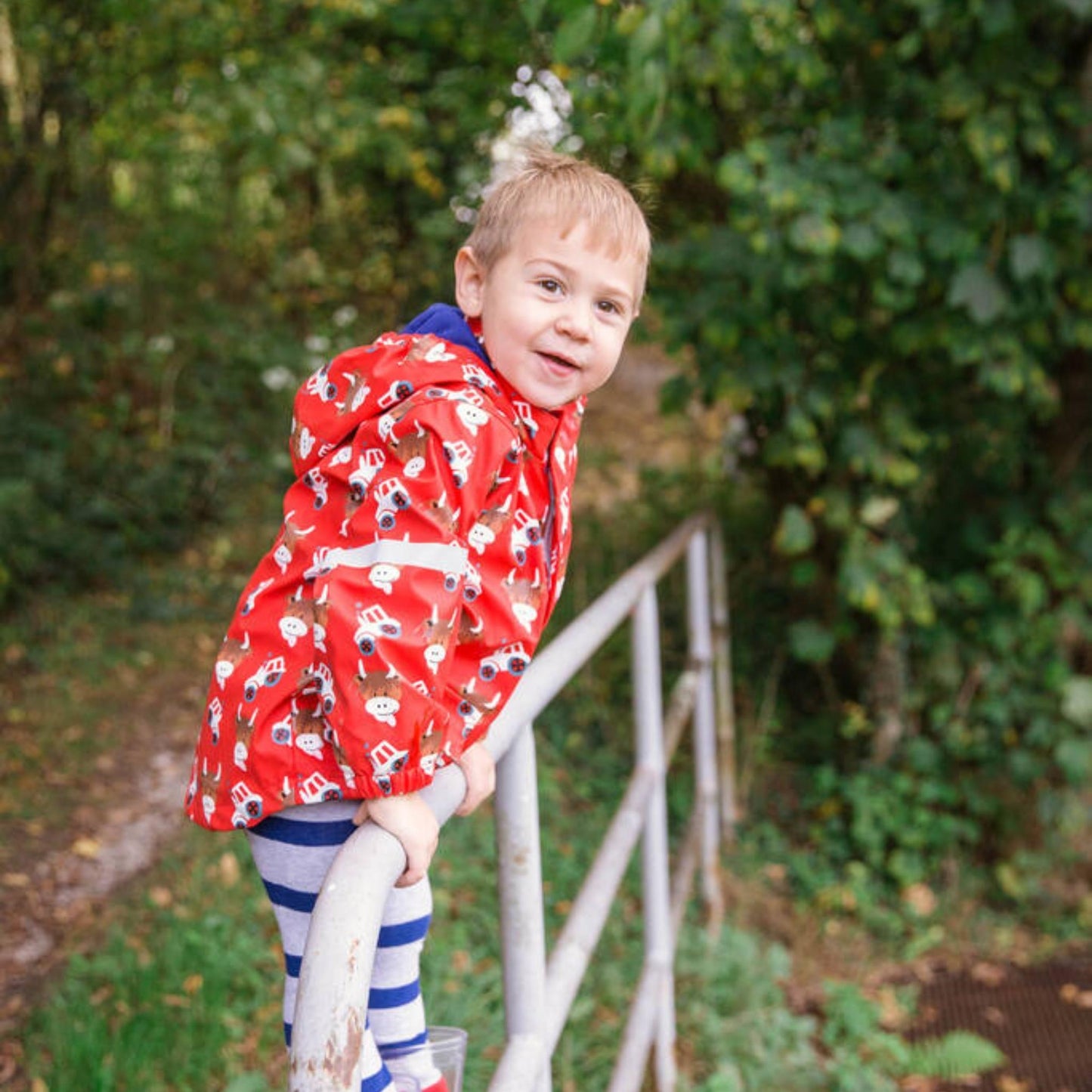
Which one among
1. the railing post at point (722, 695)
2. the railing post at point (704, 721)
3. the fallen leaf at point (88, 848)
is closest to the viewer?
the fallen leaf at point (88, 848)

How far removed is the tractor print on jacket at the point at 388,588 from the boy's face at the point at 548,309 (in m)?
0.03

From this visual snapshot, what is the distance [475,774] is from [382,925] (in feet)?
0.71

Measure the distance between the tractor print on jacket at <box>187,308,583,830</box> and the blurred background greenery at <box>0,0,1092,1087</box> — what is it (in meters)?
0.81

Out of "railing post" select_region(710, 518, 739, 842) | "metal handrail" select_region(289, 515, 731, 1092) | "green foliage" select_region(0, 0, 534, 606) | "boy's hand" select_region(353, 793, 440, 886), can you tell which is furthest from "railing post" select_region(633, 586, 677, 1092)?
"green foliage" select_region(0, 0, 534, 606)

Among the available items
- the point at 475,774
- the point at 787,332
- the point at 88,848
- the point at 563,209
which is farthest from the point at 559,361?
the point at 88,848

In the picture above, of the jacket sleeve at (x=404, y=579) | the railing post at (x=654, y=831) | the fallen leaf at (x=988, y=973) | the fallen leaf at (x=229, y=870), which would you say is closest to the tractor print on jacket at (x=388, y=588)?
the jacket sleeve at (x=404, y=579)

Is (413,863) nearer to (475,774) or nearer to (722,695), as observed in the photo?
(475,774)

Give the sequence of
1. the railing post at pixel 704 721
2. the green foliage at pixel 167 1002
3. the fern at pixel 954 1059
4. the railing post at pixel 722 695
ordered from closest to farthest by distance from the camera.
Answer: the green foliage at pixel 167 1002 < the fern at pixel 954 1059 < the railing post at pixel 704 721 < the railing post at pixel 722 695

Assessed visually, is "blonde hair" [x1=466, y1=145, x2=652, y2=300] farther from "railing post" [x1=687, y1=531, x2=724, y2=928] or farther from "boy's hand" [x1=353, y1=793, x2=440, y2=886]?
"railing post" [x1=687, y1=531, x2=724, y2=928]

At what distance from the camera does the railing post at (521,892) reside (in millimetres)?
1411

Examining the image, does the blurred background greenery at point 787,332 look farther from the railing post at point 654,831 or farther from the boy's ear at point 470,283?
the railing post at point 654,831

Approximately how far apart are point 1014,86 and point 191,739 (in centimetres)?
345

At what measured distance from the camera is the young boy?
121 centimetres

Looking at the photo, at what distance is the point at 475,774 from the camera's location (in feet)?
4.10
